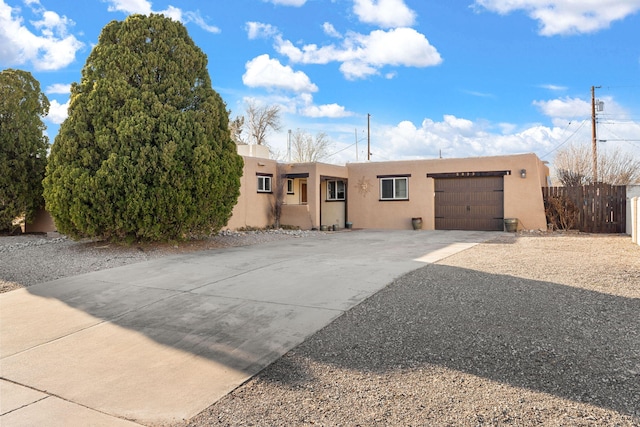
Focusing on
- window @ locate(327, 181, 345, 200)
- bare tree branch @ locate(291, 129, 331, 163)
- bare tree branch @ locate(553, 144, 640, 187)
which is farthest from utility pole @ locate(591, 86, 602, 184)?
bare tree branch @ locate(291, 129, 331, 163)

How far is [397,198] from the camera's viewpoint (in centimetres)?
1855

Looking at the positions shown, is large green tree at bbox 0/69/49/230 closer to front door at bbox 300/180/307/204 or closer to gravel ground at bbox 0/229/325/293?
gravel ground at bbox 0/229/325/293

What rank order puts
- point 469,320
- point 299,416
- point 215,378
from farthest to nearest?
point 469,320, point 215,378, point 299,416

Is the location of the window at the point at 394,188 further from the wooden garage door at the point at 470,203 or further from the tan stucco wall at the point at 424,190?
the wooden garage door at the point at 470,203

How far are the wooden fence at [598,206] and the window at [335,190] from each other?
8748mm

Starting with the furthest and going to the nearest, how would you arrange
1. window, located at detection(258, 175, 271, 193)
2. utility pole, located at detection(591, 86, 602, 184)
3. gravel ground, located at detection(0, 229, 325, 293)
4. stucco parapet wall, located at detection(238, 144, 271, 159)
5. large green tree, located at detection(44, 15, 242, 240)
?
utility pole, located at detection(591, 86, 602, 184) < stucco parapet wall, located at detection(238, 144, 271, 159) < window, located at detection(258, 175, 271, 193) < large green tree, located at detection(44, 15, 242, 240) < gravel ground, located at detection(0, 229, 325, 293)

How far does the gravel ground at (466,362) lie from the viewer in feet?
9.23

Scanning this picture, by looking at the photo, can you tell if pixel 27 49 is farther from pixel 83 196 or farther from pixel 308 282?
pixel 308 282

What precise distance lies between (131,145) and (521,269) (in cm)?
836

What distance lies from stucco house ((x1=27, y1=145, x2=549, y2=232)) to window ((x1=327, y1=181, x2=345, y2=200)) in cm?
5

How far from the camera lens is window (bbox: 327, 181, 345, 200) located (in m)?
19.8

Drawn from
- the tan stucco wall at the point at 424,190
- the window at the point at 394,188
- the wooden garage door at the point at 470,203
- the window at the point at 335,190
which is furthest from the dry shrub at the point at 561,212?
the window at the point at 335,190

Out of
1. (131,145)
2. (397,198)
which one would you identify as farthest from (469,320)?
(397,198)

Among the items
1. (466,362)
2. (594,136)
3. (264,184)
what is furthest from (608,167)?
(466,362)
